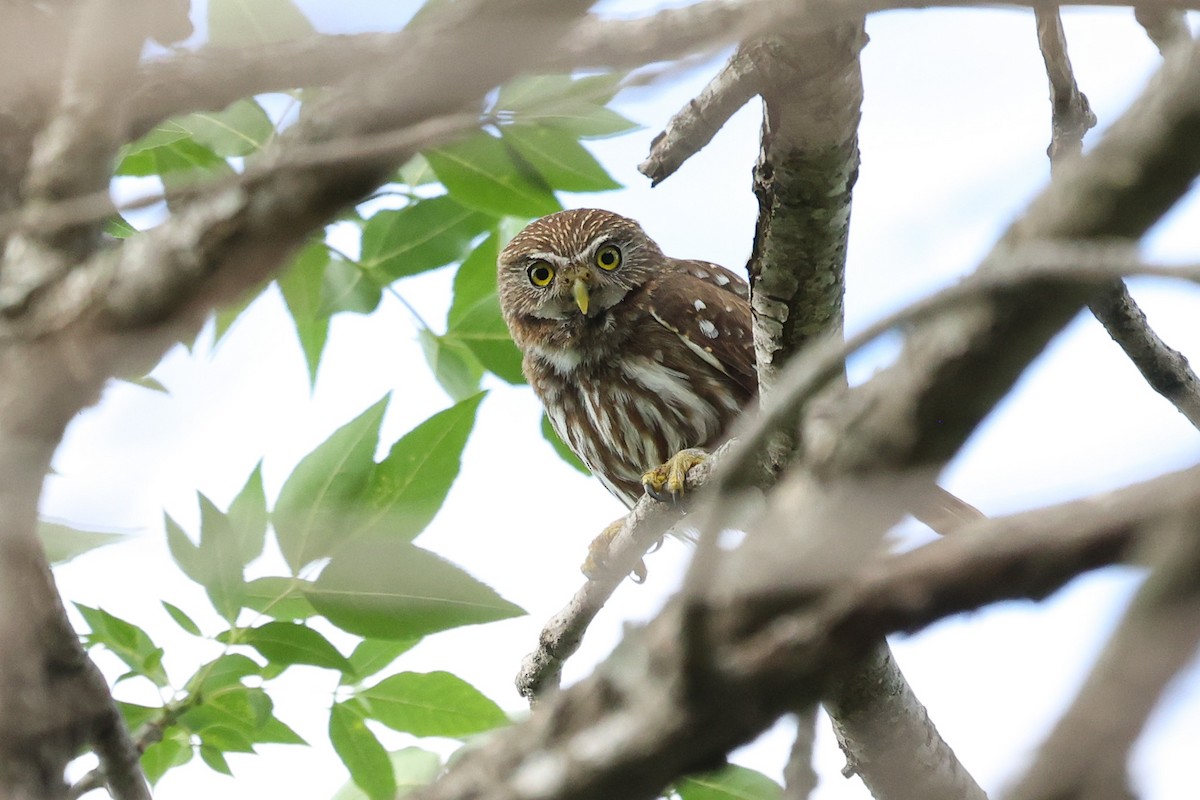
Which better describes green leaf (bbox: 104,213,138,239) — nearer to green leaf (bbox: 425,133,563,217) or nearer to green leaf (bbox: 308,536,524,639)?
green leaf (bbox: 425,133,563,217)

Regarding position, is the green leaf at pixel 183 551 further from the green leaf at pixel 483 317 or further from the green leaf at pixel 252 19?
the green leaf at pixel 483 317

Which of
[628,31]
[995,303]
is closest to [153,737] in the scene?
[628,31]

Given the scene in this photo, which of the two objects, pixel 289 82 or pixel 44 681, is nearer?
pixel 289 82

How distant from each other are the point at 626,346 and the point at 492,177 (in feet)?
5.29

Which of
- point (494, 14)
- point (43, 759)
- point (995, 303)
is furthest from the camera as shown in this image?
point (43, 759)

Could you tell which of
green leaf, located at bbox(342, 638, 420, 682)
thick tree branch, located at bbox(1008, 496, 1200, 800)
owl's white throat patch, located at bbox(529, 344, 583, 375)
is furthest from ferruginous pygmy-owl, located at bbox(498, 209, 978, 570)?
thick tree branch, located at bbox(1008, 496, 1200, 800)

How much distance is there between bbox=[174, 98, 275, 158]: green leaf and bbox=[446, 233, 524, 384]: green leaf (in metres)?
0.89

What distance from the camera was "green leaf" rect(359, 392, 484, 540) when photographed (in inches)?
103

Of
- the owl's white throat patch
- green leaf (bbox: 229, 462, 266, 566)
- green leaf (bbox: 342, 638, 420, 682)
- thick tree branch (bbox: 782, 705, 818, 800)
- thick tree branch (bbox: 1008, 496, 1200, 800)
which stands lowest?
thick tree branch (bbox: 1008, 496, 1200, 800)

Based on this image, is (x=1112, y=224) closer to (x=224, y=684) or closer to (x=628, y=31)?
(x=628, y=31)

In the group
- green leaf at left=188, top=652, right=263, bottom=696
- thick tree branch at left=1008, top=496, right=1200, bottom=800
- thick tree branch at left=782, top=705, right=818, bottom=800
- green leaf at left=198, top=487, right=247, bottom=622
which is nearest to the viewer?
thick tree branch at left=1008, top=496, right=1200, bottom=800

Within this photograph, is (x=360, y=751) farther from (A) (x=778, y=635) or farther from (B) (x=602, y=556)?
(A) (x=778, y=635)

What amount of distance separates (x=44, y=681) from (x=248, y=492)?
1.07 meters

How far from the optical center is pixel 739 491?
1.10m
